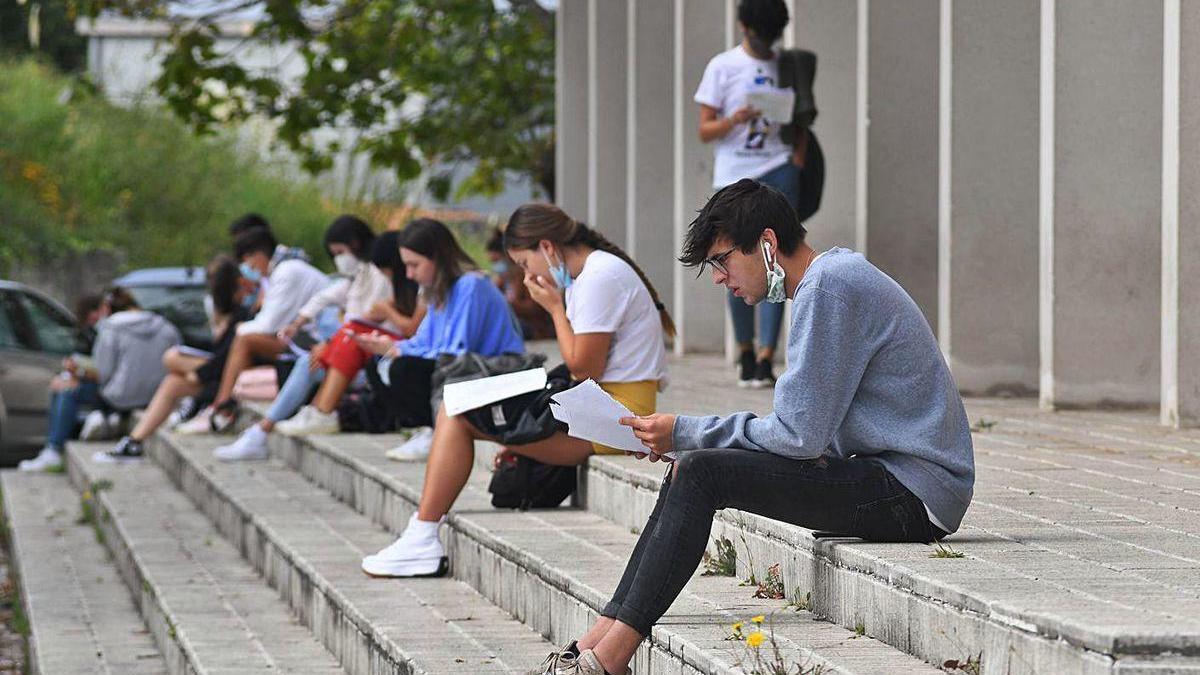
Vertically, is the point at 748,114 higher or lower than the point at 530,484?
higher

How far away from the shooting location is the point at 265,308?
1300 centimetres

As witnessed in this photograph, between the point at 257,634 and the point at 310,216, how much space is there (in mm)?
25706

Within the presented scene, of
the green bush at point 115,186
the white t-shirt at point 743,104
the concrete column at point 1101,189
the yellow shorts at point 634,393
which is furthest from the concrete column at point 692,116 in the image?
the green bush at point 115,186

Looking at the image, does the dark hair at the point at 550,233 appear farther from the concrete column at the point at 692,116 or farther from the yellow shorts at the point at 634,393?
the concrete column at the point at 692,116

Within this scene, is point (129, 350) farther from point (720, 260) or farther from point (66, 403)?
point (720, 260)

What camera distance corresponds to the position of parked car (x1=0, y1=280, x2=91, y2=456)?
1773cm

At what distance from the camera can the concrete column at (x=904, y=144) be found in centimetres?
1095

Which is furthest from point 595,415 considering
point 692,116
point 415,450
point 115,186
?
point 115,186

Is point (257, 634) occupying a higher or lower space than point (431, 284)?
lower

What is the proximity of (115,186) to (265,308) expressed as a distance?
18.5 m

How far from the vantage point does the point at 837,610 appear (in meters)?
5.09

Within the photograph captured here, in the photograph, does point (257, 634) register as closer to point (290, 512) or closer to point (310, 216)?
point (290, 512)

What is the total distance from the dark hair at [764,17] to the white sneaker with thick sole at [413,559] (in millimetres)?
3782

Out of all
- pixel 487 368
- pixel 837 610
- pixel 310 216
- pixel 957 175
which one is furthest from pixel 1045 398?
pixel 310 216
